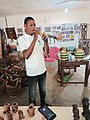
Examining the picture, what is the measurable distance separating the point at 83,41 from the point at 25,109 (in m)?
1.40

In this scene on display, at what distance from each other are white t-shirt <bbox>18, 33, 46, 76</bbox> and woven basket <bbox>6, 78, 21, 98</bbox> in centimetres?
63

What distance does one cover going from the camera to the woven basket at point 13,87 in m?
2.08

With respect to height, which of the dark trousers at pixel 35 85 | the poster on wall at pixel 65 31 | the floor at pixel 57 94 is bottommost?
the floor at pixel 57 94

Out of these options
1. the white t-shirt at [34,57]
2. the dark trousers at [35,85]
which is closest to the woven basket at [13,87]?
the dark trousers at [35,85]

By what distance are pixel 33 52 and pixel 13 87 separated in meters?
0.92

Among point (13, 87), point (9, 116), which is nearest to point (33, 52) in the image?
point (9, 116)

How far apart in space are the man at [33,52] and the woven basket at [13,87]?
50 cm

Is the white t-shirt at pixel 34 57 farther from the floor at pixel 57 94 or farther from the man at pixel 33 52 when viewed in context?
the floor at pixel 57 94

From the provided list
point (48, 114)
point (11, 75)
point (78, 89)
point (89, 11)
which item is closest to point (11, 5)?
point (11, 75)

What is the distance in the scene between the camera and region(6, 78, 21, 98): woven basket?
2084 millimetres

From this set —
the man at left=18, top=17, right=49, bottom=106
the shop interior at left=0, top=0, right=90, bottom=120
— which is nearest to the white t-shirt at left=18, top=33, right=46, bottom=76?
the man at left=18, top=17, right=49, bottom=106

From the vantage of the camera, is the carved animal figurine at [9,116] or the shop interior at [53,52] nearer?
the carved animal figurine at [9,116]

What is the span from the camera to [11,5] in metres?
2.51

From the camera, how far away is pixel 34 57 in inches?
56.9
